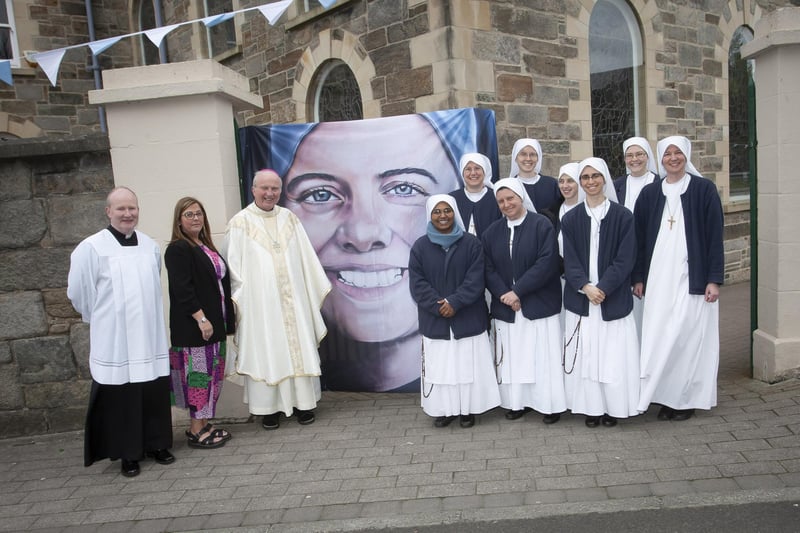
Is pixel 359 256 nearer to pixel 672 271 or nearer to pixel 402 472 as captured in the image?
pixel 402 472

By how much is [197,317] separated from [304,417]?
1170 mm

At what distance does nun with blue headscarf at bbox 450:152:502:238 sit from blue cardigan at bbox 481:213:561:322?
1.02 ft

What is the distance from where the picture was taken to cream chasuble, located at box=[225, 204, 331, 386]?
452 centimetres

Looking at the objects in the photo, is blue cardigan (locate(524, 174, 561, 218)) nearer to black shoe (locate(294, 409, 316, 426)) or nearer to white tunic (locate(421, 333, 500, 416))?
white tunic (locate(421, 333, 500, 416))

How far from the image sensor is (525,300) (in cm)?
436

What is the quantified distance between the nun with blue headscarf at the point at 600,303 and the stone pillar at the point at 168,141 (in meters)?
2.52

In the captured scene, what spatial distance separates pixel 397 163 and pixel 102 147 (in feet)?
7.19

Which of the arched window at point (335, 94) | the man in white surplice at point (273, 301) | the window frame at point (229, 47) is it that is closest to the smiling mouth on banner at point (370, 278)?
the man in white surplice at point (273, 301)

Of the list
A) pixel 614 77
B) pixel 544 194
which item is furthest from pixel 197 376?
pixel 614 77

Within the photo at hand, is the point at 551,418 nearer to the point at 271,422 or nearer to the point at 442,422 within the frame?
the point at 442,422

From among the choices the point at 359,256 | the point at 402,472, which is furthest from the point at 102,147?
the point at 402,472

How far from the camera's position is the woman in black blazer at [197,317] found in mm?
4145

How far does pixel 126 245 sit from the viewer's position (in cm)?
397

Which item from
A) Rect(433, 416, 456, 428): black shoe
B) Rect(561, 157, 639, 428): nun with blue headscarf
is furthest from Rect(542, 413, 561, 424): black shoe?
Rect(433, 416, 456, 428): black shoe
